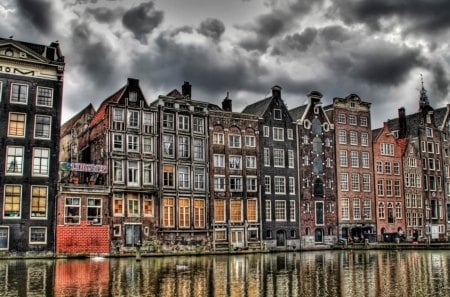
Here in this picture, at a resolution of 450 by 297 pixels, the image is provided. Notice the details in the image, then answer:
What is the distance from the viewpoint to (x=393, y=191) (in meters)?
81.7

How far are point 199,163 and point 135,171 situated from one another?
8.50 m

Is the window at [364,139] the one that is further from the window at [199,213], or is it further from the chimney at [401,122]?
the window at [199,213]

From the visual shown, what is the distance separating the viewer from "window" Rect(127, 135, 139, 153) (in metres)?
60.5

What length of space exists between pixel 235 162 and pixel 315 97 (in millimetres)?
16578

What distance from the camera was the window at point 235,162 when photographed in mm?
67812

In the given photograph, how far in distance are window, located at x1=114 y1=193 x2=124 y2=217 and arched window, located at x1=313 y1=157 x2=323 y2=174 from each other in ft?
93.8

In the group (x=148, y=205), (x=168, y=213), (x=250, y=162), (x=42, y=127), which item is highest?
(x=42, y=127)

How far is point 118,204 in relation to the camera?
5828cm

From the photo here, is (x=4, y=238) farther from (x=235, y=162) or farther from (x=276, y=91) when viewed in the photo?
→ (x=276, y=91)

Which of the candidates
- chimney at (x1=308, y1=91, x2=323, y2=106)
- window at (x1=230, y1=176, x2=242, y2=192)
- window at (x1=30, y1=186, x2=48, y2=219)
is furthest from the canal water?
chimney at (x1=308, y1=91, x2=323, y2=106)

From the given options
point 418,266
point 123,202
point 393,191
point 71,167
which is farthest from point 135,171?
point 393,191

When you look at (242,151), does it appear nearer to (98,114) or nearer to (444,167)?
(98,114)

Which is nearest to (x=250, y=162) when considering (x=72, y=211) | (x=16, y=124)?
(x=72, y=211)

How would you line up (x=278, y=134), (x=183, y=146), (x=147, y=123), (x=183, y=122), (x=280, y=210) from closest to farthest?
(x=147, y=123)
(x=183, y=146)
(x=183, y=122)
(x=280, y=210)
(x=278, y=134)
